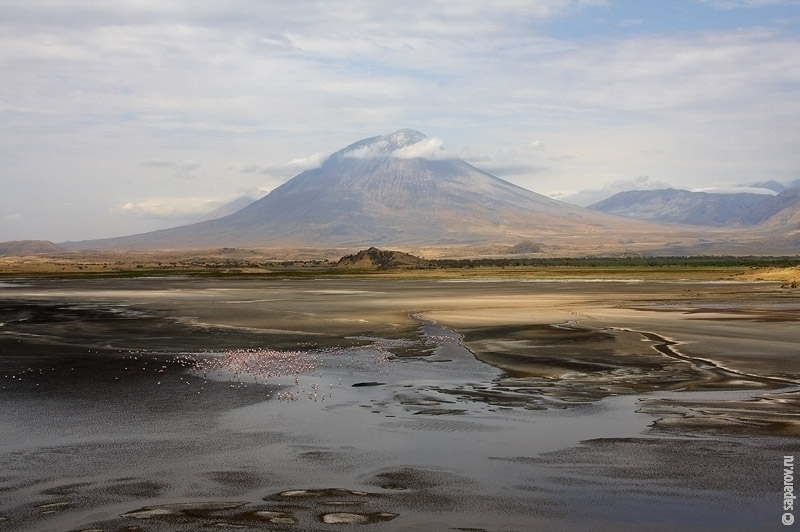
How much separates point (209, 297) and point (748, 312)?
37.2 meters

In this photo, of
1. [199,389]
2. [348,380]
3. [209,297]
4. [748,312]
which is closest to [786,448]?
[348,380]

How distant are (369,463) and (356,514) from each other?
8.56 feet

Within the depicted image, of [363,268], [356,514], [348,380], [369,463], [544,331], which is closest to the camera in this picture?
[356,514]

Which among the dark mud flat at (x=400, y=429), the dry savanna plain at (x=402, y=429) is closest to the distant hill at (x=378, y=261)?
the dry savanna plain at (x=402, y=429)

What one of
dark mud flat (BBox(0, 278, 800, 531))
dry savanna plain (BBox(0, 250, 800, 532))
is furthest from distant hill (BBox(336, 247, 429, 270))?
dark mud flat (BBox(0, 278, 800, 531))

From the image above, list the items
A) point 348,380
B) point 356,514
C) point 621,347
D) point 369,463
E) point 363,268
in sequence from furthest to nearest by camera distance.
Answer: point 363,268 < point 621,347 < point 348,380 < point 369,463 < point 356,514

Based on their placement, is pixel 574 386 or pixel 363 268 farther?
pixel 363 268

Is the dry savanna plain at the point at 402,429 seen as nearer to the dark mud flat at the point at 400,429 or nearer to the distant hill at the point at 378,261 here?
the dark mud flat at the point at 400,429

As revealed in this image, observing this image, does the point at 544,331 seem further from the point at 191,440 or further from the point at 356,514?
the point at 356,514

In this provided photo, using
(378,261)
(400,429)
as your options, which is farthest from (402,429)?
(378,261)

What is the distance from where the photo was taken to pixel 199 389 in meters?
20.7

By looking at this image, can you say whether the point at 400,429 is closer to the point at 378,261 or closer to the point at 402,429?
the point at 402,429

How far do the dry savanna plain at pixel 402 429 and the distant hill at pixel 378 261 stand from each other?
103885 mm

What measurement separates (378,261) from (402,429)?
411ft
